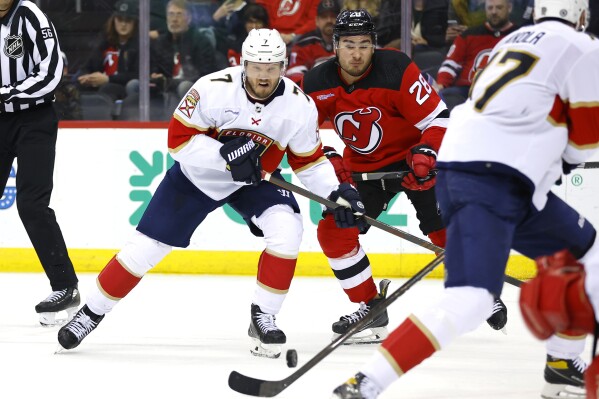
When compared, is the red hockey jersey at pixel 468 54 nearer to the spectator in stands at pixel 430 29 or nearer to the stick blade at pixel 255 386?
the spectator in stands at pixel 430 29

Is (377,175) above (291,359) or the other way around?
above

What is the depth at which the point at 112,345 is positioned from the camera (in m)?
3.68

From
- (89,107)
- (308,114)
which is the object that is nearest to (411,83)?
(308,114)

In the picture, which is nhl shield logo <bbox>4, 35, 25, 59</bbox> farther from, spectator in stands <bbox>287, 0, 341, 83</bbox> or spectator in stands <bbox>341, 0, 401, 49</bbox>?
spectator in stands <bbox>341, 0, 401, 49</bbox>

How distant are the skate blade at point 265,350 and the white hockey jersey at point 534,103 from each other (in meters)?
1.17

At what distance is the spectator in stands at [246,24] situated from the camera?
5867mm

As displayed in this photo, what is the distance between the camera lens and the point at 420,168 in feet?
11.9

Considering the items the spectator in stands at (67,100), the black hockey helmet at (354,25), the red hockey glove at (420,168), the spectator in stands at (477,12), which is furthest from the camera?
the spectator in stands at (67,100)

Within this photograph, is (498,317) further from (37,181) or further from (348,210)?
(37,181)

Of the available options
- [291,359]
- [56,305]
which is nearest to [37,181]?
[56,305]

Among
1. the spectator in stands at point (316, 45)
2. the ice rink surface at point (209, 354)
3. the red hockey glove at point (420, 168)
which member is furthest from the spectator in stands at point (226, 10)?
the red hockey glove at point (420, 168)

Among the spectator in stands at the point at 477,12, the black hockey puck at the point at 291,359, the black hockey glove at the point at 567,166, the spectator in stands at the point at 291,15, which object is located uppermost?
the black hockey glove at the point at 567,166

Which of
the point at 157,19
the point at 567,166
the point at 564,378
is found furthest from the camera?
the point at 157,19

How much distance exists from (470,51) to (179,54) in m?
1.52
